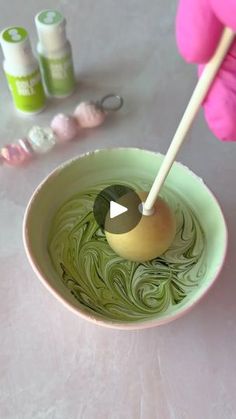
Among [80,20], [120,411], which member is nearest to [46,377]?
[120,411]

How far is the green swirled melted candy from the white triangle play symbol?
0.13ft

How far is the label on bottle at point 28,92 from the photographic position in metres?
0.67

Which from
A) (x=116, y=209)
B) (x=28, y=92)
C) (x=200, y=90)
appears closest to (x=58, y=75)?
(x=28, y=92)

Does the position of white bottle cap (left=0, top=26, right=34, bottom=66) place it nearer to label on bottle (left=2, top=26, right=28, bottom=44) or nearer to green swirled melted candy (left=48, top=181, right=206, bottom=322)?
label on bottle (left=2, top=26, right=28, bottom=44)

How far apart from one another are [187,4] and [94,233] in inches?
11.2

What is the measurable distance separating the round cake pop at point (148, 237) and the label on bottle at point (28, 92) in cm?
23

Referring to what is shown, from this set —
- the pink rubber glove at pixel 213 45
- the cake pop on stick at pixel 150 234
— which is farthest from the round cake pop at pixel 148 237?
the pink rubber glove at pixel 213 45

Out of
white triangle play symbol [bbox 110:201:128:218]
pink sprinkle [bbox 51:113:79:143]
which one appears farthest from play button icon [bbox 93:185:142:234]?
pink sprinkle [bbox 51:113:79:143]

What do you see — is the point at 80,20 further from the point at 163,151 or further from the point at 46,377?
the point at 46,377

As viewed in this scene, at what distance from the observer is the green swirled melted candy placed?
0.53 metres

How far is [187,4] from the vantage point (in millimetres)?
360

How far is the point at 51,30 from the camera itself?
643 mm

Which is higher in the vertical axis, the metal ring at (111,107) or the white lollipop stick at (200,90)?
the white lollipop stick at (200,90)

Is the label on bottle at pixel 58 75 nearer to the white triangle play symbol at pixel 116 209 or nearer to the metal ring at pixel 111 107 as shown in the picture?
the metal ring at pixel 111 107
